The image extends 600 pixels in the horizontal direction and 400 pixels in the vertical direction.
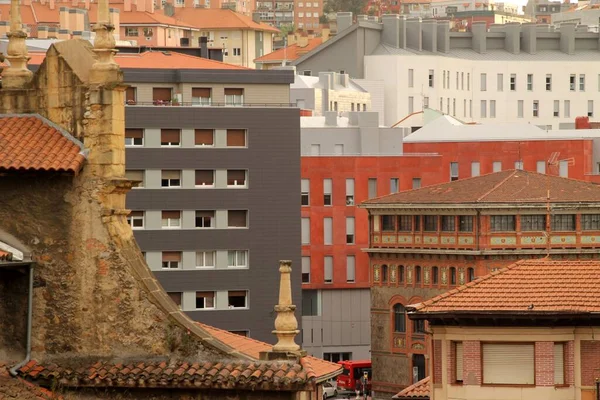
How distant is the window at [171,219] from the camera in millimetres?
120562

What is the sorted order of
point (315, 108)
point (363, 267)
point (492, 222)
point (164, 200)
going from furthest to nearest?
point (315, 108) → point (363, 267) → point (492, 222) → point (164, 200)

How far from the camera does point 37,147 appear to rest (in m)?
31.5

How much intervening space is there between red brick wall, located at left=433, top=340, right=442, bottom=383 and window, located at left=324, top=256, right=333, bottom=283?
95.3 m

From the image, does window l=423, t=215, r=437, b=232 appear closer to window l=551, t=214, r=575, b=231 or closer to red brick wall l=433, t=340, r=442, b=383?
window l=551, t=214, r=575, b=231

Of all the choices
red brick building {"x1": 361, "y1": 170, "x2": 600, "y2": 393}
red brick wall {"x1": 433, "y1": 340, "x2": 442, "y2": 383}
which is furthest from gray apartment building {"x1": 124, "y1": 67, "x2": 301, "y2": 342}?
red brick wall {"x1": 433, "y1": 340, "x2": 442, "y2": 383}

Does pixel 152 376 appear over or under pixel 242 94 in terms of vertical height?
under

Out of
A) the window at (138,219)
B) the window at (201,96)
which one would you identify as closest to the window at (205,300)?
the window at (138,219)

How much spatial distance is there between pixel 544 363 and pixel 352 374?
91.2 m

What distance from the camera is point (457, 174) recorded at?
158750 millimetres

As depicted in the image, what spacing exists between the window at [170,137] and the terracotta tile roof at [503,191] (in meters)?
17.7

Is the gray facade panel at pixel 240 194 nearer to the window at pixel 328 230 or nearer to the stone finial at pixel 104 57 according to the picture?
the window at pixel 328 230

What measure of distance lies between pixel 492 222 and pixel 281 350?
98.4m

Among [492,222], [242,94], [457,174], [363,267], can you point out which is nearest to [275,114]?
[242,94]

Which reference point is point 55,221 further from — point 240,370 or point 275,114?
point 275,114
